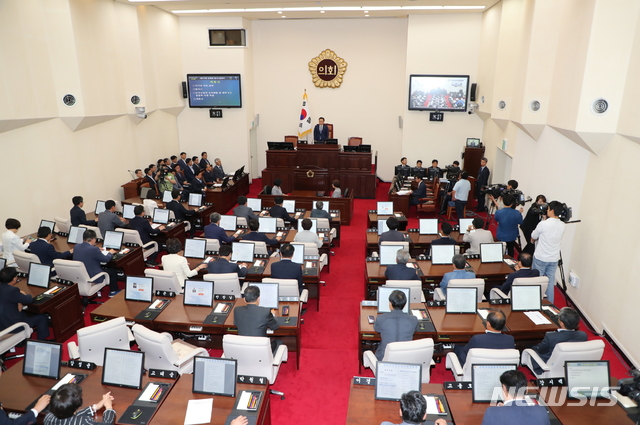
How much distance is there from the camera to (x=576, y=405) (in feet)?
13.5

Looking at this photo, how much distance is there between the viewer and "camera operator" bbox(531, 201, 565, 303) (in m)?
7.03

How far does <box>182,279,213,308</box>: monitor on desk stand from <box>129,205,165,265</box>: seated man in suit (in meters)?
3.76

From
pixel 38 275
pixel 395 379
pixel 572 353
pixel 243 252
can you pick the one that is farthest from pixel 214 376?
pixel 38 275

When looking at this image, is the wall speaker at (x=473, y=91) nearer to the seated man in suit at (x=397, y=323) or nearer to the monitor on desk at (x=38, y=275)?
the seated man in suit at (x=397, y=323)

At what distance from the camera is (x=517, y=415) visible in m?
3.53

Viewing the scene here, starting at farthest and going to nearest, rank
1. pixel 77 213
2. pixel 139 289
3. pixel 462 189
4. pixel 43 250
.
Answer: pixel 462 189, pixel 77 213, pixel 43 250, pixel 139 289

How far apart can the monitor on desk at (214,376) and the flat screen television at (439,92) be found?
12.6 m

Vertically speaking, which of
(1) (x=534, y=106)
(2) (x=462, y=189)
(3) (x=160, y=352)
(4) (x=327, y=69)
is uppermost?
(4) (x=327, y=69)

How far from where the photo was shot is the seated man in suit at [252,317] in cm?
520

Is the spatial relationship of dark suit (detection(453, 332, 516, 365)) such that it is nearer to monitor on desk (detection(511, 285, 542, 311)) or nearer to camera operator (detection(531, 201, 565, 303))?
monitor on desk (detection(511, 285, 542, 311))

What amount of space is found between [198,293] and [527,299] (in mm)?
4684

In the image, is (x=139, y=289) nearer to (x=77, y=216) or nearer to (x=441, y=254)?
(x=77, y=216)

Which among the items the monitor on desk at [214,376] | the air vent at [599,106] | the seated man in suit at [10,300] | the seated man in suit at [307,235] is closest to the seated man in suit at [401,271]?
the seated man in suit at [307,235]

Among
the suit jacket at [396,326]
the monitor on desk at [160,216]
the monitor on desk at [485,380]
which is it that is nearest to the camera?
the monitor on desk at [485,380]
